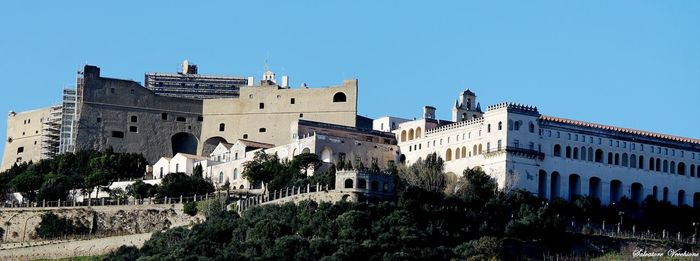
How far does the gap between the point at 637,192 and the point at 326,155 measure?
1644cm

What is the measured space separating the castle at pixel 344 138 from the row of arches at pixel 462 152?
0.05 meters

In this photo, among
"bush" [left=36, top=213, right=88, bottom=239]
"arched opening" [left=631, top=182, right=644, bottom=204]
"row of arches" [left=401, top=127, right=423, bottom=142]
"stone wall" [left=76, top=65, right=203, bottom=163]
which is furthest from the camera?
"stone wall" [left=76, top=65, right=203, bottom=163]

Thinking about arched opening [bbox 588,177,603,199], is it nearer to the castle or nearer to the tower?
the castle

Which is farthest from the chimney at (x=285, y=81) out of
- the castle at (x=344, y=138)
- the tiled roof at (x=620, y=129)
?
the tiled roof at (x=620, y=129)

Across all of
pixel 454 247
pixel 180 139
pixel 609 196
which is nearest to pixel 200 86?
pixel 180 139

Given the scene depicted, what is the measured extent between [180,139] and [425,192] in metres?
32.6

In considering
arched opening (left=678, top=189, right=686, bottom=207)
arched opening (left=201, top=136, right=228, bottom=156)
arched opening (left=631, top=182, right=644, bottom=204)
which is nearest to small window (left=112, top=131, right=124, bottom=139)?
arched opening (left=201, top=136, right=228, bottom=156)

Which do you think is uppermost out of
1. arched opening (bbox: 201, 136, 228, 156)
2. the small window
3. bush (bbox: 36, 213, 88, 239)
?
the small window

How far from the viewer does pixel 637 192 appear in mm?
92188

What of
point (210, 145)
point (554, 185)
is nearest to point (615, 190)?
point (554, 185)

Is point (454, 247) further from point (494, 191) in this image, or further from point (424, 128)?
point (424, 128)

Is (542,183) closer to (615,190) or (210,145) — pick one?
(615,190)

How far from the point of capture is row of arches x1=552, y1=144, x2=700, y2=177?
3536 inches

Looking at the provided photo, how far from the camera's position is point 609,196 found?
90.8 meters
